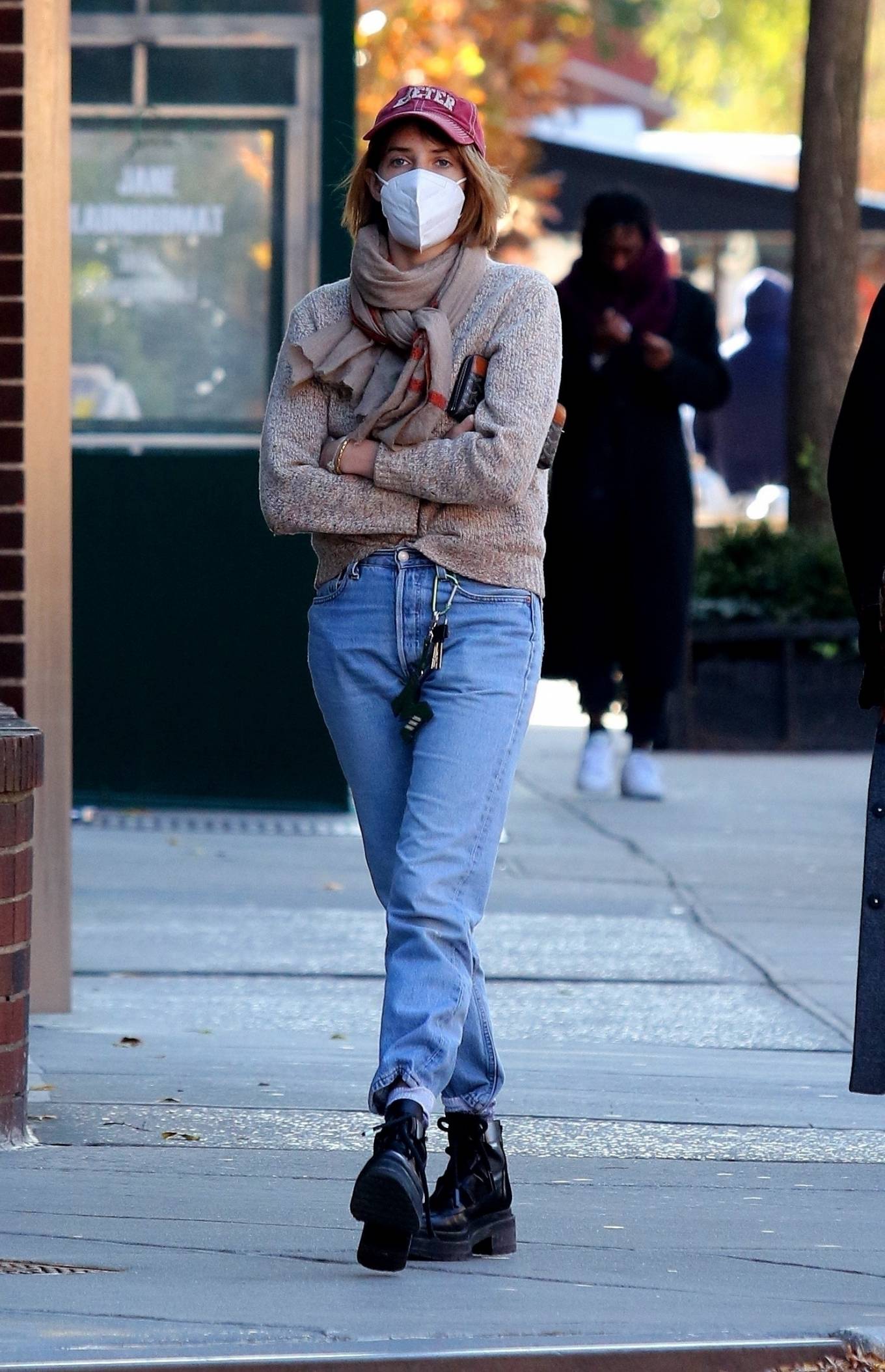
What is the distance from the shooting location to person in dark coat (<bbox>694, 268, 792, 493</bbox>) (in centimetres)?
2088

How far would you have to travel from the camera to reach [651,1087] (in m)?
5.12

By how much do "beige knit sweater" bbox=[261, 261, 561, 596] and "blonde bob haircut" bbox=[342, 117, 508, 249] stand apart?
0.07 metres

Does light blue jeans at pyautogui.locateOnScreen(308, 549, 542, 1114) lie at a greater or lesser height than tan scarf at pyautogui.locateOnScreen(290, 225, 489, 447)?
lesser

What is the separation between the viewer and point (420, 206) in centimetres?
380

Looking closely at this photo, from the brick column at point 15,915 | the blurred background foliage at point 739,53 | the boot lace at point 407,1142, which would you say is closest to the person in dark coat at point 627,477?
the brick column at point 15,915

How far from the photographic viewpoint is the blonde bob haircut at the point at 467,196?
3.90m

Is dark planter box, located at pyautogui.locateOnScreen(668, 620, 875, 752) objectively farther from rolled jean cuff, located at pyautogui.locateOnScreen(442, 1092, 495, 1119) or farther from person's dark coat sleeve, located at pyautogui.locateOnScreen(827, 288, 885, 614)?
rolled jean cuff, located at pyautogui.locateOnScreen(442, 1092, 495, 1119)

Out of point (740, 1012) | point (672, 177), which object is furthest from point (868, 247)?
point (740, 1012)

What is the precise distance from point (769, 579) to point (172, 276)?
397 centimetres

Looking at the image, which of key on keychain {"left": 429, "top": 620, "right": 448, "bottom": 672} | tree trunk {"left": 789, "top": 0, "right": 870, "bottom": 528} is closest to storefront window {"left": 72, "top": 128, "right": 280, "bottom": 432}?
tree trunk {"left": 789, "top": 0, "right": 870, "bottom": 528}

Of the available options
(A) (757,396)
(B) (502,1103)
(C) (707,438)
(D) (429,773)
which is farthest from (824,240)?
(C) (707,438)

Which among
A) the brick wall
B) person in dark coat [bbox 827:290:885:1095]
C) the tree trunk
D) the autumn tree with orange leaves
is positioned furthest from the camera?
the autumn tree with orange leaves

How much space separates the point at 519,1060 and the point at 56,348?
6.62 ft

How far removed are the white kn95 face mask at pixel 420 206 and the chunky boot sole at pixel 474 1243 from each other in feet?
5.26
